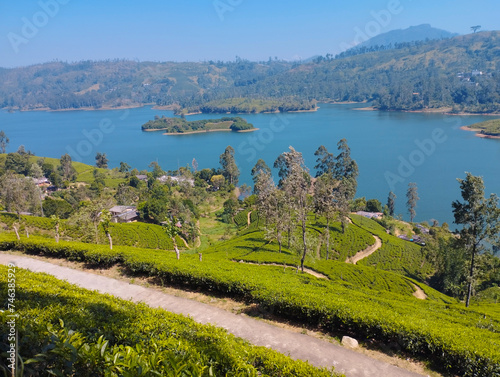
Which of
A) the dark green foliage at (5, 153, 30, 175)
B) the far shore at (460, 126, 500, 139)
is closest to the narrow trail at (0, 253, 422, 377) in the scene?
the dark green foliage at (5, 153, 30, 175)

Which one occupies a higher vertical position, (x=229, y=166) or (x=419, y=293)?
(x=229, y=166)

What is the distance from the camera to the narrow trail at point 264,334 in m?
7.72

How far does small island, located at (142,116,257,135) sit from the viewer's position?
155 m

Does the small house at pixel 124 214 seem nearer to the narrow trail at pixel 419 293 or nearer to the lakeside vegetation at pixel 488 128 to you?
the narrow trail at pixel 419 293

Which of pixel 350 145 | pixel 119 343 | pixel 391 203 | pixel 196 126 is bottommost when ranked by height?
pixel 391 203

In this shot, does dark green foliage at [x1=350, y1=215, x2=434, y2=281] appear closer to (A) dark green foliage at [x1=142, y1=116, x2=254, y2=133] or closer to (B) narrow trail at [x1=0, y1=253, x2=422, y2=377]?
(B) narrow trail at [x1=0, y1=253, x2=422, y2=377]

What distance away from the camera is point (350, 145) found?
114 m

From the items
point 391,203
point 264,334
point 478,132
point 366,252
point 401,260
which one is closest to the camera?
point 264,334

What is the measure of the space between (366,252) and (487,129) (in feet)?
365

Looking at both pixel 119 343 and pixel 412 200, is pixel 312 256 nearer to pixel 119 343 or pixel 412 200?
pixel 119 343

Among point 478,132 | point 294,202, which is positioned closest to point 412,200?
point 294,202

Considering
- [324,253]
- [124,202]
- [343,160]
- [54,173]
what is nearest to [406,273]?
[324,253]

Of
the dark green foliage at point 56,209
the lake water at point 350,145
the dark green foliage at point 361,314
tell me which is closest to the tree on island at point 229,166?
the lake water at point 350,145

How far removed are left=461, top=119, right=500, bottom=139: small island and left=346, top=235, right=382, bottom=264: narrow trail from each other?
100 meters
